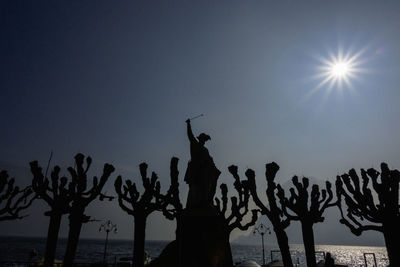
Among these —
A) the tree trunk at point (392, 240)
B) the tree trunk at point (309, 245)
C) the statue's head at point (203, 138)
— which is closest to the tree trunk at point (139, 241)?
Result: the statue's head at point (203, 138)

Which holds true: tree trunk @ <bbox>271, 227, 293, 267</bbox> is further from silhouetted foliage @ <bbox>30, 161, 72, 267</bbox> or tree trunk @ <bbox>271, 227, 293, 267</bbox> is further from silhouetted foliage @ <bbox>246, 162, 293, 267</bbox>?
silhouetted foliage @ <bbox>30, 161, 72, 267</bbox>

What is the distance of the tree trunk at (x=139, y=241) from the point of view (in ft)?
39.6

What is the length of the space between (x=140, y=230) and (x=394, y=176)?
13120 millimetres

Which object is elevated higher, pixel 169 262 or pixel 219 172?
pixel 219 172

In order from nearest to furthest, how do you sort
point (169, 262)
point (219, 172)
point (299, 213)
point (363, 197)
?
point (169, 262), point (219, 172), point (363, 197), point (299, 213)

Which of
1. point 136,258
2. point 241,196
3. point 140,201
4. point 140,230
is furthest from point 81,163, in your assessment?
point 241,196

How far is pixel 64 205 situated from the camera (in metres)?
12.1

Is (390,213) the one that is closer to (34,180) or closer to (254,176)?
(254,176)

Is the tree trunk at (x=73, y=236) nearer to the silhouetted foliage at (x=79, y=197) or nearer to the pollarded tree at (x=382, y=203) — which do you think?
the silhouetted foliage at (x=79, y=197)

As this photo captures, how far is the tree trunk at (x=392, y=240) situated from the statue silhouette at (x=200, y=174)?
889 centimetres

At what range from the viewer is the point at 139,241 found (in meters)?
12.5

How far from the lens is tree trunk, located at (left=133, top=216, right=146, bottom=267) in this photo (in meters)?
12.1

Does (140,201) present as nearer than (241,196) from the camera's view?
Yes

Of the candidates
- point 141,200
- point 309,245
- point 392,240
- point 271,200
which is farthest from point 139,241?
point 392,240
